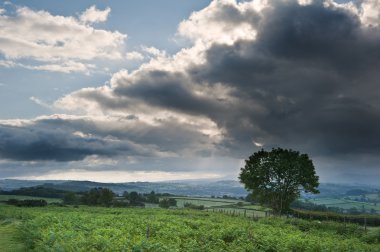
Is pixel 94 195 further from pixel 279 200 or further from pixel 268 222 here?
pixel 268 222

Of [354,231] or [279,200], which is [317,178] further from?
[354,231]

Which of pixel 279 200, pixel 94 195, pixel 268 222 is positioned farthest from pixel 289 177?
pixel 94 195

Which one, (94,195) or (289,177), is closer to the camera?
(289,177)

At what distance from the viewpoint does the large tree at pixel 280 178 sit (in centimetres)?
8194

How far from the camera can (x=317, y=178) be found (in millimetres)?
81625

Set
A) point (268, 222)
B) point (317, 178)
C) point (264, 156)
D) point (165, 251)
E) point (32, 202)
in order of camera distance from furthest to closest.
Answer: point (32, 202), point (264, 156), point (317, 178), point (268, 222), point (165, 251)

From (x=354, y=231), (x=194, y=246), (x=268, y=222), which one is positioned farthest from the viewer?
(x=268, y=222)

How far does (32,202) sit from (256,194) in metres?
84.5

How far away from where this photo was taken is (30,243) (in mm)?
24578

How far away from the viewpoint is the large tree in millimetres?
81938

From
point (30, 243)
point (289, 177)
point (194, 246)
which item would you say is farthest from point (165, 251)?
point (289, 177)

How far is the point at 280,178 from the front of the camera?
276ft

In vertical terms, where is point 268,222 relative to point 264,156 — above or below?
below

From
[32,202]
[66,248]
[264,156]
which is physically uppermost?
[264,156]
